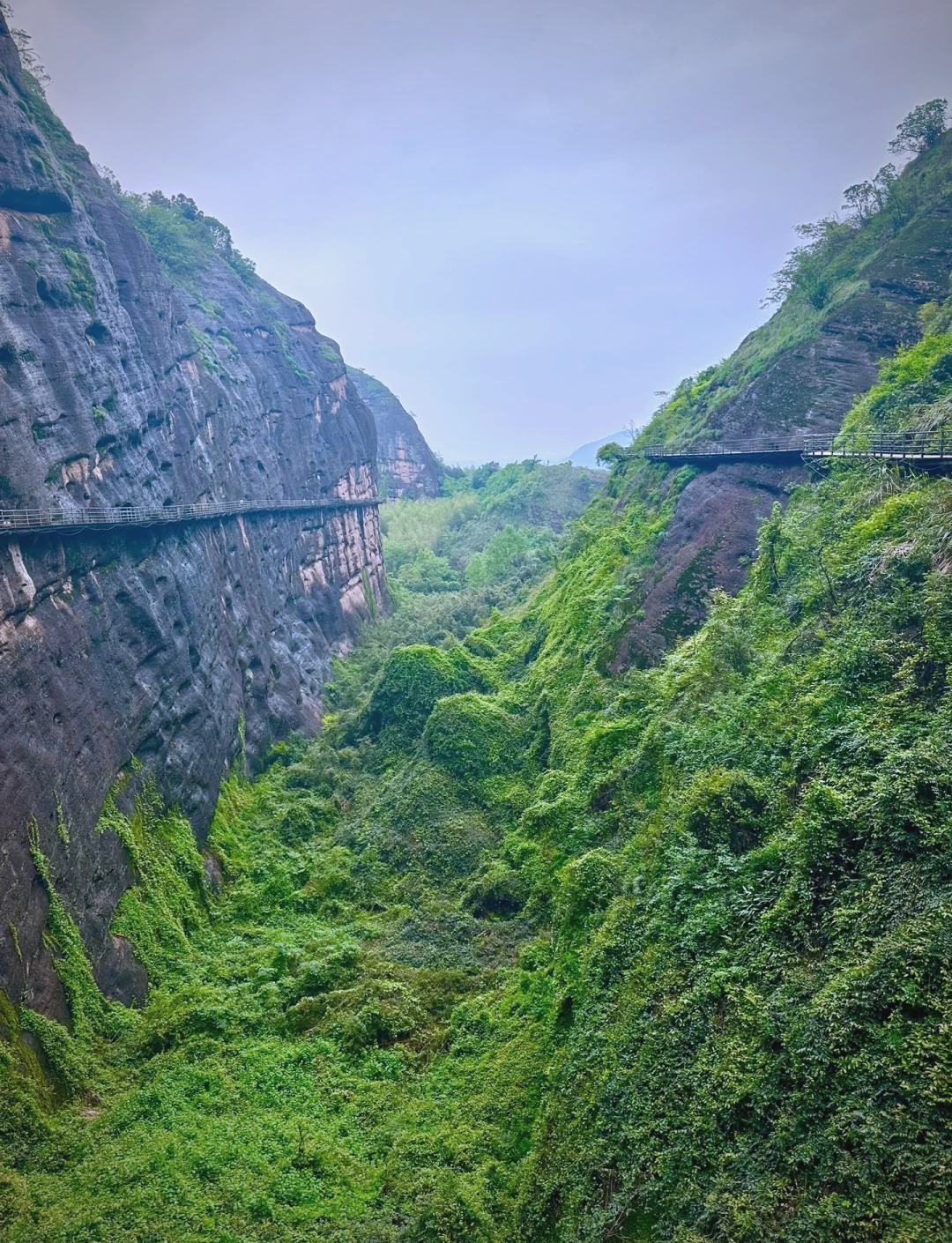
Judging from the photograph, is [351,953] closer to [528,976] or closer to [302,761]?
[528,976]

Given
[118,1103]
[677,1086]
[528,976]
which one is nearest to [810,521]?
[528,976]

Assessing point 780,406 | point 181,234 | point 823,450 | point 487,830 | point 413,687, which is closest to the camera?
point 487,830

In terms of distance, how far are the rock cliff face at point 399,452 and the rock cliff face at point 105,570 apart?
48161 mm

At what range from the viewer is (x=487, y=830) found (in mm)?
20703

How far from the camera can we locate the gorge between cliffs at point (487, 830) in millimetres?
8570

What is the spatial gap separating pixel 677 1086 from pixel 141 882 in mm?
12973

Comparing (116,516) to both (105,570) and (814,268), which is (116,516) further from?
(814,268)

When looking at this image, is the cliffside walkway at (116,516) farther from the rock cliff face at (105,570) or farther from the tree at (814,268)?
the tree at (814,268)

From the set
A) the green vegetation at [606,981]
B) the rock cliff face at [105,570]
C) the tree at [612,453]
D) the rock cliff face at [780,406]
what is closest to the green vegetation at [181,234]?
the rock cliff face at [105,570]

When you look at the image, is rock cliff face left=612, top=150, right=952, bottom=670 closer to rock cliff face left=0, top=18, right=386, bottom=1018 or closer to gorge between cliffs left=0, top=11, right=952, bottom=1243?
gorge between cliffs left=0, top=11, right=952, bottom=1243

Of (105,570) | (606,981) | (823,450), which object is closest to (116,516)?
(105,570)

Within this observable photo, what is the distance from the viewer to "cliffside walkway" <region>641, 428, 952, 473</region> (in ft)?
54.0

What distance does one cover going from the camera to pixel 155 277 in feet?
93.2

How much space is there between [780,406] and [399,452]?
6308 centimetres
